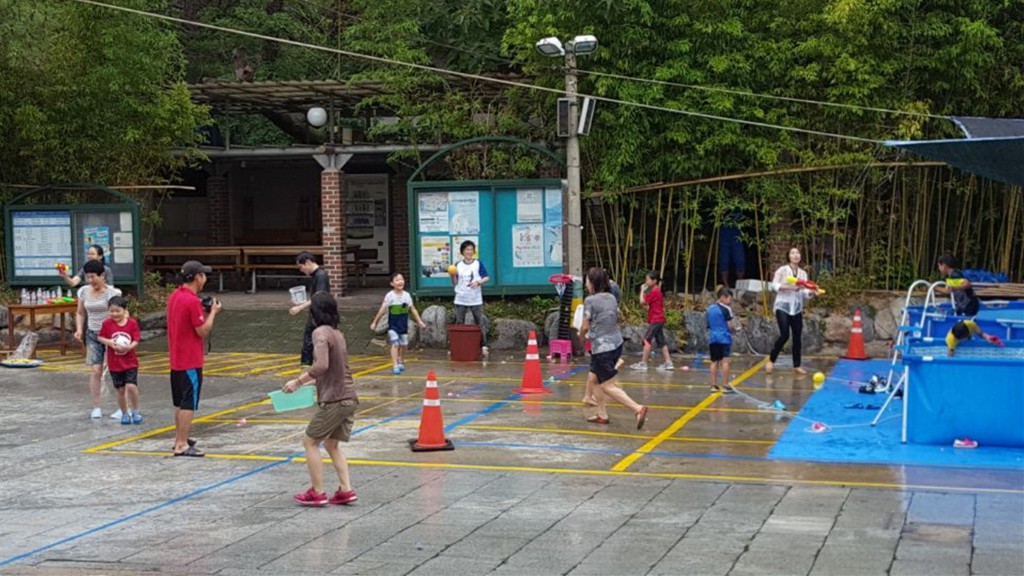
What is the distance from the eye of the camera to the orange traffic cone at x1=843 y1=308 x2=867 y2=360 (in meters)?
16.9

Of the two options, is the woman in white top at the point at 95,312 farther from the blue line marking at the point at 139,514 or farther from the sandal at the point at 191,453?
the blue line marking at the point at 139,514

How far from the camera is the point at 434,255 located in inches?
766

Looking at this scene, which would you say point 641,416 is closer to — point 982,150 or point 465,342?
point 982,150

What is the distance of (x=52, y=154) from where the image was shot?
68.4 ft

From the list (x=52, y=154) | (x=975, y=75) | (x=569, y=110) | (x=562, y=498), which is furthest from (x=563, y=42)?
(x=562, y=498)

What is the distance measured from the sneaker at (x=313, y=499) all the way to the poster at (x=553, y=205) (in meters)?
11.1

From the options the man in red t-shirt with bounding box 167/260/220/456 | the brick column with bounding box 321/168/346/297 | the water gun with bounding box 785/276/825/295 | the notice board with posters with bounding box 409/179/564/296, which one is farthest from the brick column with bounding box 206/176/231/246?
the man in red t-shirt with bounding box 167/260/220/456

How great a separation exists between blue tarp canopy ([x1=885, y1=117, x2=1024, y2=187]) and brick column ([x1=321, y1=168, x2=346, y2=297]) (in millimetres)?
13428

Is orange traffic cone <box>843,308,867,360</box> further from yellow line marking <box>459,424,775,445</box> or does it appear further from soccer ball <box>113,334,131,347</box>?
soccer ball <box>113,334,131,347</box>

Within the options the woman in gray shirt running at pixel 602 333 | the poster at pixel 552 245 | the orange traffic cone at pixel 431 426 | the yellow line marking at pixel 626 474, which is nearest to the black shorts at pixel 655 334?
the poster at pixel 552 245

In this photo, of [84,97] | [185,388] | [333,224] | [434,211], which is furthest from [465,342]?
[84,97]

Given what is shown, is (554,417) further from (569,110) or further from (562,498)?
(569,110)

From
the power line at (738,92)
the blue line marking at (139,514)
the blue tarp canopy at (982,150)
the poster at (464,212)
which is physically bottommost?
the blue line marking at (139,514)

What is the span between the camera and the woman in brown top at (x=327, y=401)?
27.4ft
